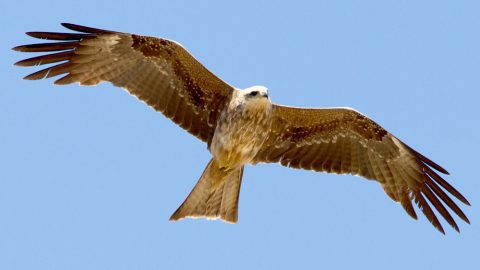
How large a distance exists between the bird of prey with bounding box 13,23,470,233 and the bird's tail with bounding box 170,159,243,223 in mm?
14

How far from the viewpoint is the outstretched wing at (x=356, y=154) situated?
13984mm

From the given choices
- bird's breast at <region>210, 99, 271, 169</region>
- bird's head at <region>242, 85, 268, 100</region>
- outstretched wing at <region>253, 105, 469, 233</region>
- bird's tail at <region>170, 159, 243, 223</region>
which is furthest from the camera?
outstretched wing at <region>253, 105, 469, 233</region>

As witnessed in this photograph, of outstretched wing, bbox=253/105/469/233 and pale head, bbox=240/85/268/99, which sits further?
outstretched wing, bbox=253/105/469/233

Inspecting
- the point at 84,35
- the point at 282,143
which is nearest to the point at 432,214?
the point at 282,143

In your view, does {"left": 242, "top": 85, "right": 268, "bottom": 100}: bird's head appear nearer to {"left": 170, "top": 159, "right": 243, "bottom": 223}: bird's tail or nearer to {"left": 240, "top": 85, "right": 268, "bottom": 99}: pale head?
{"left": 240, "top": 85, "right": 268, "bottom": 99}: pale head

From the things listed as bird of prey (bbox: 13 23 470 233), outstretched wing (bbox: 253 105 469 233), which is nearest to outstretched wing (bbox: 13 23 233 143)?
bird of prey (bbox: 13 23 470 233)

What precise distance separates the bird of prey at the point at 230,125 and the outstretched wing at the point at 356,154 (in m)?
0.01

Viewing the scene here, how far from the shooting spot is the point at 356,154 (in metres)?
14.4

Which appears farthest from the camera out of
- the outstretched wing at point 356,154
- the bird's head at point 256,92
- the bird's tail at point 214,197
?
the outstretched wing at point 356,154

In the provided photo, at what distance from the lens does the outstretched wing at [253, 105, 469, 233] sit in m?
14.0

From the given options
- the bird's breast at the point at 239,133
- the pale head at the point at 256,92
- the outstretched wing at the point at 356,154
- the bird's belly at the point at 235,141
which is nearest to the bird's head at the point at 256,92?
the pale head at the point at 256,92

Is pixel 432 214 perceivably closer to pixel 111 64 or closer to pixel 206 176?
pixel 206 176

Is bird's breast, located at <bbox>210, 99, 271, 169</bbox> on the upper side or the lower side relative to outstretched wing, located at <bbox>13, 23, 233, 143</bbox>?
lower

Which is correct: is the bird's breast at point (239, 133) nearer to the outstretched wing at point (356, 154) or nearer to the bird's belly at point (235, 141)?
the bird's belly at point (235, 141)
